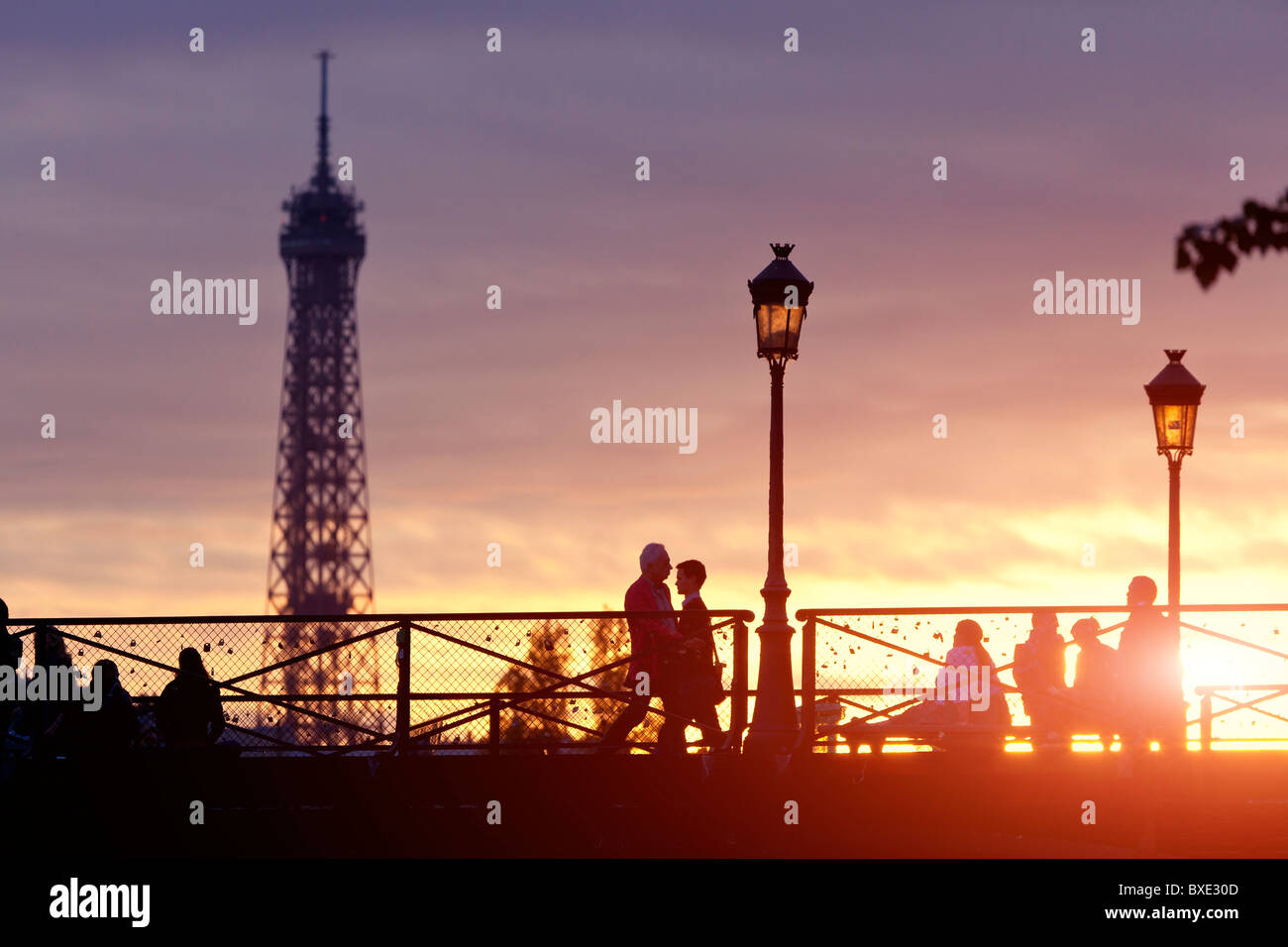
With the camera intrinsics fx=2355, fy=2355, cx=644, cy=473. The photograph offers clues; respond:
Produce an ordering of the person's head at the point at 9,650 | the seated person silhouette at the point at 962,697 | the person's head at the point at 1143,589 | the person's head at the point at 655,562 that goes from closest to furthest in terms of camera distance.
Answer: the person's head at the point at 9,650
the person's head at the point at 655,562
the person's head at the point at 1143,589
the seated person silhouette at the point at 962,697

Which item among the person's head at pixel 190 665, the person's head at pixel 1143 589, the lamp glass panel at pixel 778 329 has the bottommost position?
the person's head at pixel 190 665

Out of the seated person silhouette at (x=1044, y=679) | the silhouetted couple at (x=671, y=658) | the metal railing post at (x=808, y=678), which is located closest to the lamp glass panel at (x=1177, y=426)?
the seated person silhouette at (x=1044, y=679)

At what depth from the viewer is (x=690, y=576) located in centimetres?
2253

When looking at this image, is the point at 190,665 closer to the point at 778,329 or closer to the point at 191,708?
the point at 191,708

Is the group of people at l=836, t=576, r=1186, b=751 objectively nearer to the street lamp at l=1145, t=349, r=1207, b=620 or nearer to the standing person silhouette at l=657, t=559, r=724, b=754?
the standing person silhouette at l=657, t=559, r=724, b=754

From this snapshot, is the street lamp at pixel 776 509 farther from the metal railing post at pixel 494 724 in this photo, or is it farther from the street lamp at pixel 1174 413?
the street lamp at pixel 1174 413

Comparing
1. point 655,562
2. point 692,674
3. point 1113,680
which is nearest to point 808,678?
point 692,674

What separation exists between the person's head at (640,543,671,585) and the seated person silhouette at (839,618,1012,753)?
2.49m

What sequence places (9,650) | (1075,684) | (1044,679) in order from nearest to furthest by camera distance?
(9,650) → (1044,679) → (1075,684)

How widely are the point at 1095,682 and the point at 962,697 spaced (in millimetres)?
1350

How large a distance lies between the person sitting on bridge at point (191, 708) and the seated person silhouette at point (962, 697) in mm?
6148

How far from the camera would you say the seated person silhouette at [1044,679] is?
22875mm
